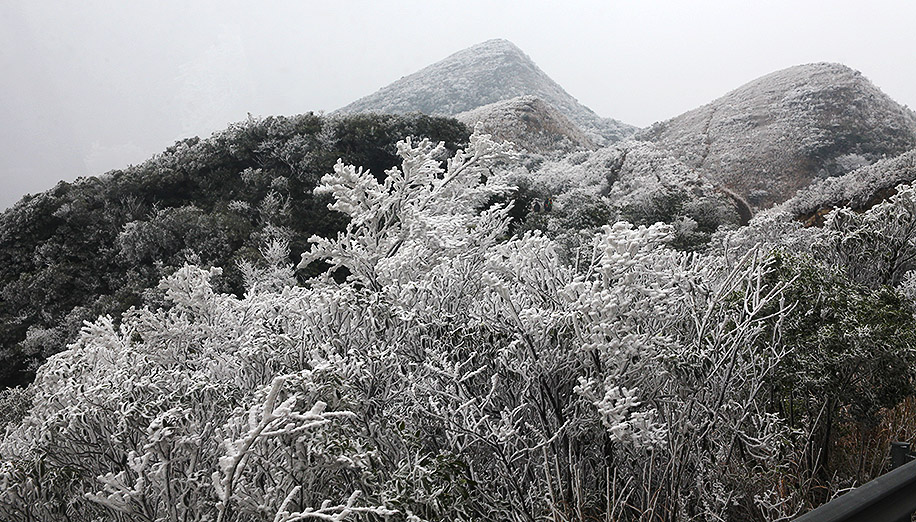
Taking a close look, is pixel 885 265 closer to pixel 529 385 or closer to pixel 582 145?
pixel 529 385

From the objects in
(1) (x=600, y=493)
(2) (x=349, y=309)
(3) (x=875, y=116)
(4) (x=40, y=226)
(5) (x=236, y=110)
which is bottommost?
(3) (x=875, y=116)

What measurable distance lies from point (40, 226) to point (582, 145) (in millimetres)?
25178

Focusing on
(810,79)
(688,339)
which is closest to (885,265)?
(688,339)

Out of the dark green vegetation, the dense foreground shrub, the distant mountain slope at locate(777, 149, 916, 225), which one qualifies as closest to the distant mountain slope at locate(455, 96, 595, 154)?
the dark green vegetation

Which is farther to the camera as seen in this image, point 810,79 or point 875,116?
point 810,79

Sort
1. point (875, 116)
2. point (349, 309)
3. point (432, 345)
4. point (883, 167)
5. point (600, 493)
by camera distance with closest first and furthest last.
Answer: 1. point (600, 493)
2. point (432, 345)
3. point (349, 309)
4. point (883, 167)
5. point (875, 116)

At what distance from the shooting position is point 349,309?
4094 mm

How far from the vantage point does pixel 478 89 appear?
53.8m

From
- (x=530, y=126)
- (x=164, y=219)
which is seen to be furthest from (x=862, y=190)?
(x=530, y=126)

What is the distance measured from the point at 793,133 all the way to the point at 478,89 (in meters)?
32.3

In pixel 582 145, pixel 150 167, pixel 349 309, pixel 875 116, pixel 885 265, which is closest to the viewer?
pixel 349 309

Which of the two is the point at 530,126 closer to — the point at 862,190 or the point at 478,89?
the point at 862,190

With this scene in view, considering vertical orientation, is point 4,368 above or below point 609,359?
below

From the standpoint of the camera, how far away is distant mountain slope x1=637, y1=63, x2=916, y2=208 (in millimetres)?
24922
